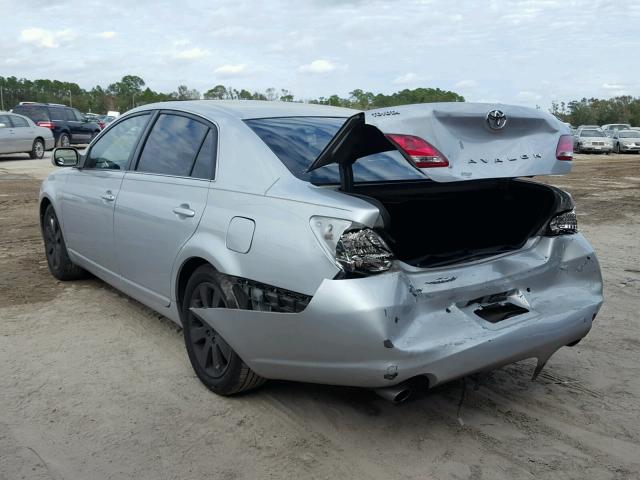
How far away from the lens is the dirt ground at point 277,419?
9.31 feet

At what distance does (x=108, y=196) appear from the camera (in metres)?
4.55

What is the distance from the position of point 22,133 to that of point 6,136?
0.75m

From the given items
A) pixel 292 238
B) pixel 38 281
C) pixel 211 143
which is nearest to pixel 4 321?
pixel 38 281

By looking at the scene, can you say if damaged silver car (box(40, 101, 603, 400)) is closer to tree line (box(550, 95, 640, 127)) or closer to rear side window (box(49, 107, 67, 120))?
rear side window (box(49, 107, 67, 120))

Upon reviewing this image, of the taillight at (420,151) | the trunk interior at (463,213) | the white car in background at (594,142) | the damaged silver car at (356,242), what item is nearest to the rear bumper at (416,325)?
the damaged silver car at (356,242)

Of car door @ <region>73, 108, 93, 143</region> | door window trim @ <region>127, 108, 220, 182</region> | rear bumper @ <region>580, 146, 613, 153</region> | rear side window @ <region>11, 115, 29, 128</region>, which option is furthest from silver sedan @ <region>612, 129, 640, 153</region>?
door window trim @ <region>127, 108, 220, 182</region>

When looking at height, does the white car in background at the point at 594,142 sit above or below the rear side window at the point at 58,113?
below

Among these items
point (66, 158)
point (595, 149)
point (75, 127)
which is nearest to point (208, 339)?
point (66, 158)

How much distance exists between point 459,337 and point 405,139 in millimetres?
901

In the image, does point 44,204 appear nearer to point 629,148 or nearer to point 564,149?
point 564,149

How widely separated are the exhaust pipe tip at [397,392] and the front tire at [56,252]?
3687mm

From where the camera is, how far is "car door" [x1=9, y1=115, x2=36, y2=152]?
2048 centimetres

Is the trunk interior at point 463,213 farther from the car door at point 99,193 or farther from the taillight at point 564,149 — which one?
the car door at point 99,193

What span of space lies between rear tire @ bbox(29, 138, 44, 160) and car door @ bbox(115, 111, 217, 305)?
18.8 meters
